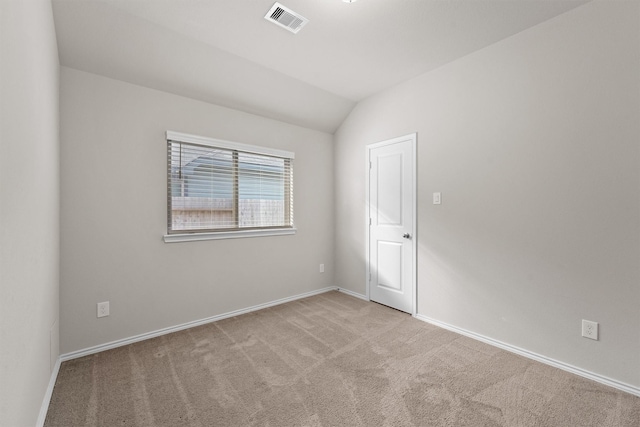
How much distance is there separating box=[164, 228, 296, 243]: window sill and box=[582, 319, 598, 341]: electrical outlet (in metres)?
2.95

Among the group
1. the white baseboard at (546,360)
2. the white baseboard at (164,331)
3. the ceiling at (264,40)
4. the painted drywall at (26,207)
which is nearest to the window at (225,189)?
the ceiling at (264,40)

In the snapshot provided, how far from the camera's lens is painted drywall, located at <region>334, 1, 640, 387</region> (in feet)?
6.30

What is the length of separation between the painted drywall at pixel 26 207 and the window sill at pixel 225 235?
965 millimetres

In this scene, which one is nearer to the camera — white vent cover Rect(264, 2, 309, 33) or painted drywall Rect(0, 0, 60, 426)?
painted drywall Rect(0, 0, 60, 426)

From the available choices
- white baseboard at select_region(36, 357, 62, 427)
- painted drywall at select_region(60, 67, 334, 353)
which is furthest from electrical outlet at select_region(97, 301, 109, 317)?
white baseboard at select_region(36, 357, 62, 427)

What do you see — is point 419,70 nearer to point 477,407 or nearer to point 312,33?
point 312,33

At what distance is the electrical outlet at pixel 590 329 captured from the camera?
202 cm

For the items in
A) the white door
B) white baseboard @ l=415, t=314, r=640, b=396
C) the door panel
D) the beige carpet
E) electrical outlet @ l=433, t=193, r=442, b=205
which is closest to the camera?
the beige carpet

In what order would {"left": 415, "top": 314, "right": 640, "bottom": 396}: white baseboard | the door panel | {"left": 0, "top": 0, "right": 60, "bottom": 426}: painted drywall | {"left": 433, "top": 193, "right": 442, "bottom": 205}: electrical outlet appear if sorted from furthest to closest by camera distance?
the door panel → {"left": 433, "top": 193, "right": 442, "bottom": 205}: electrical outlet → {"left": 415, "top": 314, "right": 640, "bottom": 396}: white baseboard → {"left": 0, "top": 0, "right": 60, "bottom": 426}: painted drywall

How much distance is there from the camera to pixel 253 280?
11.1 ft

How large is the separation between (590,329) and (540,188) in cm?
110

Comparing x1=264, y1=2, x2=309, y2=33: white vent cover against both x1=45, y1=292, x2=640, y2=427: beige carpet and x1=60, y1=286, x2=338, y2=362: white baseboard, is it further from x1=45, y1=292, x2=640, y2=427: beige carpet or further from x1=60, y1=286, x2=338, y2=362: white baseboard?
x1=60, y1=286, x2=338, y2=362: white baseboard

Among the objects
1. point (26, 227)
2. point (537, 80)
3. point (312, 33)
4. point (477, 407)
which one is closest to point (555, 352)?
point (477, 407)

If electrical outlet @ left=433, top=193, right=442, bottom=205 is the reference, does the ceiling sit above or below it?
above
